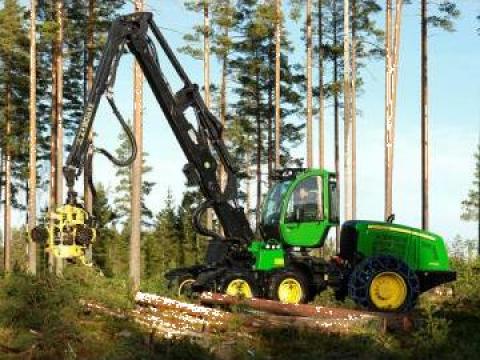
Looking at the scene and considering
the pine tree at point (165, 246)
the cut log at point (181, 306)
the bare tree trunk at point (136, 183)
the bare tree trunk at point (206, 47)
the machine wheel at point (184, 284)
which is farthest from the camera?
the pine tree at point (165, 246)

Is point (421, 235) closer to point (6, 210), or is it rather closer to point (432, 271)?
point (432, 271)

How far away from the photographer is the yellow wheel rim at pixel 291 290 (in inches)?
553

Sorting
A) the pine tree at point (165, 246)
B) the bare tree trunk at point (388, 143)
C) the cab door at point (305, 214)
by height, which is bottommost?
the pine tree at point (165, 246)

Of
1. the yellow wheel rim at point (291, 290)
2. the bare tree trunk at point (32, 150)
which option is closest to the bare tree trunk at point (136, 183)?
the bare tree trunk at point (32, 150)

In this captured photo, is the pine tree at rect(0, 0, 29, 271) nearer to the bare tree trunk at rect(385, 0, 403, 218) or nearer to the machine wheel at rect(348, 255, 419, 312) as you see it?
the bare tree trunk at rect(385, 0, 403, 218)

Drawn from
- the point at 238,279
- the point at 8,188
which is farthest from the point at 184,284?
the point at 8,188

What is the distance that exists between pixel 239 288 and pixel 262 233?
1.73 metres

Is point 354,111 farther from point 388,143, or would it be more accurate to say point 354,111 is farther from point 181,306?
point 181,306

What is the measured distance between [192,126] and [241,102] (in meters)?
26.9

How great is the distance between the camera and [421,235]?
14273mm

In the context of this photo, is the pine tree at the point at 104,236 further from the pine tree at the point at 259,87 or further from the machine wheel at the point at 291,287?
the machine wheel at the point at 291,287

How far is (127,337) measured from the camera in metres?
10.9

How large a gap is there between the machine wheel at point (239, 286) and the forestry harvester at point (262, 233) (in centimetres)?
2

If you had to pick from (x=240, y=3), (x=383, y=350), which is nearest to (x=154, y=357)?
(x=383, y=350)
